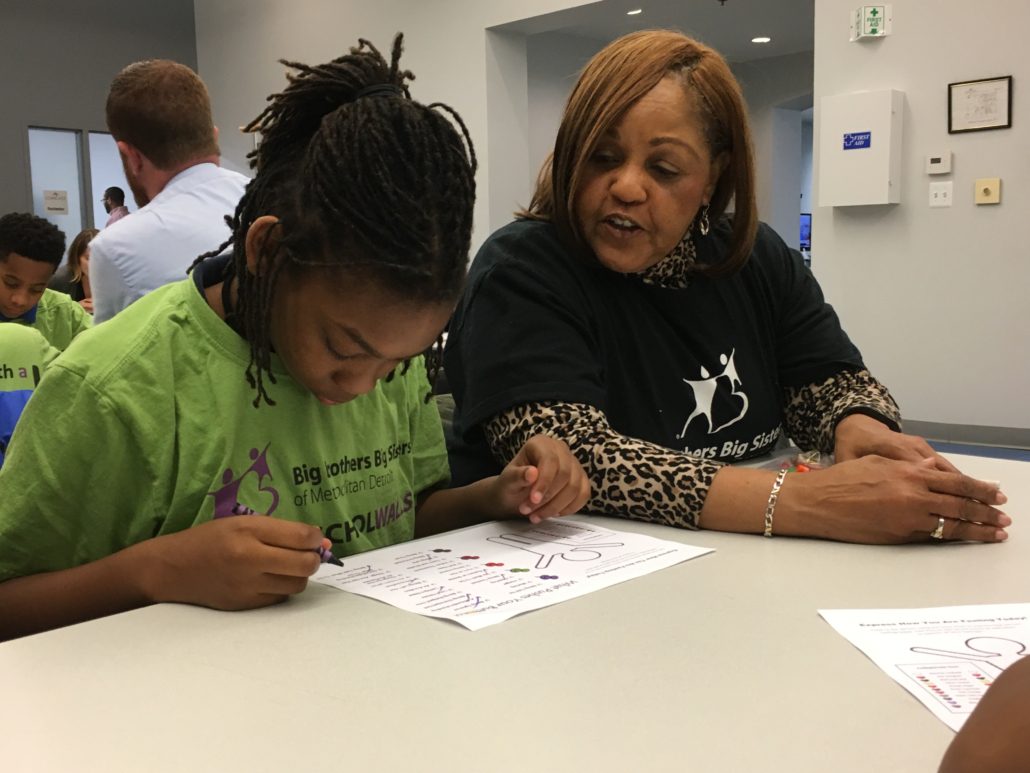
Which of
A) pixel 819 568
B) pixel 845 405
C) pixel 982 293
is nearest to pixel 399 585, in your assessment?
pixel 819 568

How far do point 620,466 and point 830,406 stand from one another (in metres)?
0.57

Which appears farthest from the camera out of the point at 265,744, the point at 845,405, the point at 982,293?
the point at 982,293

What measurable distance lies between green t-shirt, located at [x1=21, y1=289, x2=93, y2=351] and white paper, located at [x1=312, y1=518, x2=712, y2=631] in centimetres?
292

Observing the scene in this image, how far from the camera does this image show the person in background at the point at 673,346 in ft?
3.71

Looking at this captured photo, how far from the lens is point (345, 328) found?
2.98 feet

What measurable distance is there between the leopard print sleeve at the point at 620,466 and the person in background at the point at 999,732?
2.60 feet

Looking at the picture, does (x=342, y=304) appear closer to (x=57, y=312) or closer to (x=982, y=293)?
(x=57, y=312)

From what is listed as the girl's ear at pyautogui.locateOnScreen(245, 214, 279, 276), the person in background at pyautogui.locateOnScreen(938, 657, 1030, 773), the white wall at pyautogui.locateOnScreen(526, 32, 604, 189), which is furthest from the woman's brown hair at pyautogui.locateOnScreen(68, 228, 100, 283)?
the person in background at pyautogui.locateOnScreen(938, 657, 1030, 773)

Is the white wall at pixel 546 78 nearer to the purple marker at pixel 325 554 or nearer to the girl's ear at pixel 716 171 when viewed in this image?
the girl's ear at pixel 716 171

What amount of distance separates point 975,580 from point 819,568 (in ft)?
0.49

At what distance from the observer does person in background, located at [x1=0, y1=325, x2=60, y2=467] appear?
220cm

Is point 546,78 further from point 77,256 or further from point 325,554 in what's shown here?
point 325,554

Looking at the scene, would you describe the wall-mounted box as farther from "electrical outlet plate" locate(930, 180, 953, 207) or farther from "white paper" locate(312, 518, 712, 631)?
"white paper" locate(312, 518, 712, 631)

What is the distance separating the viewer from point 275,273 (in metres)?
0.92
